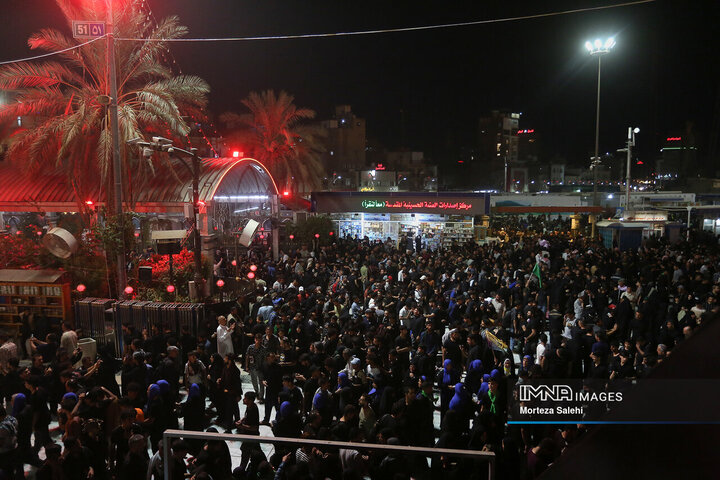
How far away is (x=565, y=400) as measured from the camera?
6699mm

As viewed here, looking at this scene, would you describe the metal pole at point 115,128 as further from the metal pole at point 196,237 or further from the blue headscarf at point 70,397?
the blue headscarf at point 70,397

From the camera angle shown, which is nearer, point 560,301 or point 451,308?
point 451,308

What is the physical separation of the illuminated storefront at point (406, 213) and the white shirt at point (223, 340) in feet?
50.6

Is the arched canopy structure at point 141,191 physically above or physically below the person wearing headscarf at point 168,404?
above

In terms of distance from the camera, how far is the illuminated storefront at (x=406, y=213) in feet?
79.9

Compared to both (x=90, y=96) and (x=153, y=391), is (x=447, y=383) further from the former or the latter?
(x=90, y=96)

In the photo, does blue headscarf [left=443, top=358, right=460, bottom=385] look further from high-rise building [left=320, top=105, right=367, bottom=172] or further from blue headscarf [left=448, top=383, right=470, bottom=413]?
high-rise building [left=320, top=105, right=367, bottom=172]

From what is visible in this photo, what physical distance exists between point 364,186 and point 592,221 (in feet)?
105

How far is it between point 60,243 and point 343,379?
1023 centimetres

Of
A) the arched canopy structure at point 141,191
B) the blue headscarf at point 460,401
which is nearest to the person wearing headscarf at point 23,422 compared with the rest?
the blue headscarf at point 460,401

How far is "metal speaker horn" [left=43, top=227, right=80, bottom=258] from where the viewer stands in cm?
1362

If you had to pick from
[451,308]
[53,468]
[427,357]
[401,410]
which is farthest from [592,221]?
[53,468]

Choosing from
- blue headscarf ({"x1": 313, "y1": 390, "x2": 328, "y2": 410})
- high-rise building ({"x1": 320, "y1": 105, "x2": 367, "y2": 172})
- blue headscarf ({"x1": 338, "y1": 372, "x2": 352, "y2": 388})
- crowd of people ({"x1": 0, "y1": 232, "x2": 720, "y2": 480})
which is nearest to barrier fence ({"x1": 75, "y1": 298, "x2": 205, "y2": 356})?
crowd of people ({"x1": 0, "y1": 232, "x2": 720, "y2": 480})

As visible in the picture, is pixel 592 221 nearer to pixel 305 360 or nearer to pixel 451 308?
pixel 451 308
